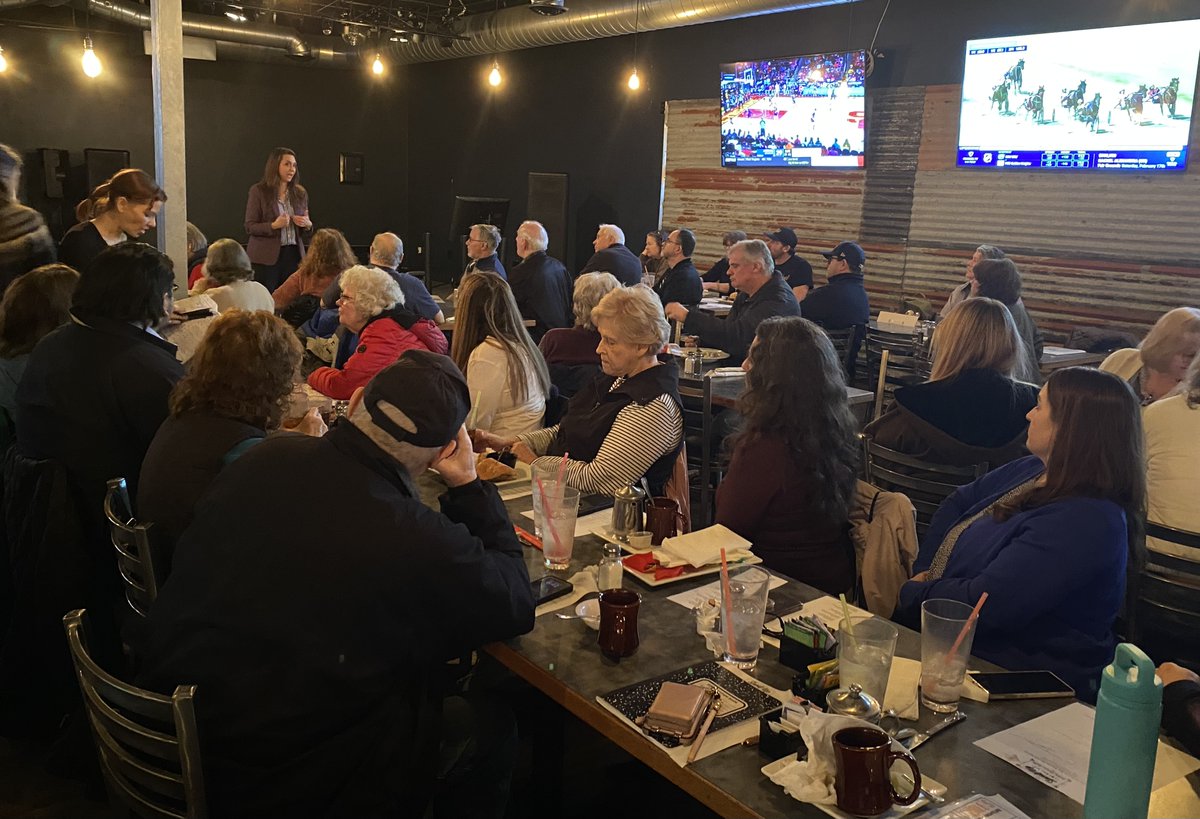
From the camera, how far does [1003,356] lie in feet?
12.0

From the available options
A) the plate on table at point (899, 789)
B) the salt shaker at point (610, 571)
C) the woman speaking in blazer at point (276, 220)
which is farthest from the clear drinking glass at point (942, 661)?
the woman speaking in blazer at point (276, 220)

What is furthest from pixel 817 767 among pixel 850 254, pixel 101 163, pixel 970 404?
pixel 101 163

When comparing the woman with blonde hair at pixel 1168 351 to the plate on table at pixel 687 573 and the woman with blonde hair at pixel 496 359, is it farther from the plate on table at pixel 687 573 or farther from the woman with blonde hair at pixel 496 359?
the woman with blonde hair at pixel 496 359

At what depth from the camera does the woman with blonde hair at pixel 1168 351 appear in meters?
3.67

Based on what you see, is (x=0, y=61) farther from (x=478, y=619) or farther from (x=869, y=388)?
(x=478, y=619)

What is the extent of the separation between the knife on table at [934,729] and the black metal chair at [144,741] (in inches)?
45.8

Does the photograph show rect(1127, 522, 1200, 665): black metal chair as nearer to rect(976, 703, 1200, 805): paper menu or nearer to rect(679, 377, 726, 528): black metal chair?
rect(976, 703, 1200, 805): paper menu

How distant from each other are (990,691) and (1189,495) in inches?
60.2

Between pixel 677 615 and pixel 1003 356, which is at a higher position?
pixel 1003 356

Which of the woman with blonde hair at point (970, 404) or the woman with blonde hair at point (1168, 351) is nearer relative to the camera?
the woman with blonde hair at point (970, 404)

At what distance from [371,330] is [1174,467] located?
10.2 feet

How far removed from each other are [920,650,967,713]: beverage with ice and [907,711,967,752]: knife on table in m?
0.03

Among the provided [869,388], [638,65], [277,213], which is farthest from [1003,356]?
[638,65]

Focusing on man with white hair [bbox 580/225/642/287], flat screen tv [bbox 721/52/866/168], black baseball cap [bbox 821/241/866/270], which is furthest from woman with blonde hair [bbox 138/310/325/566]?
flat screen tv [bbox 721/52/866/168]
